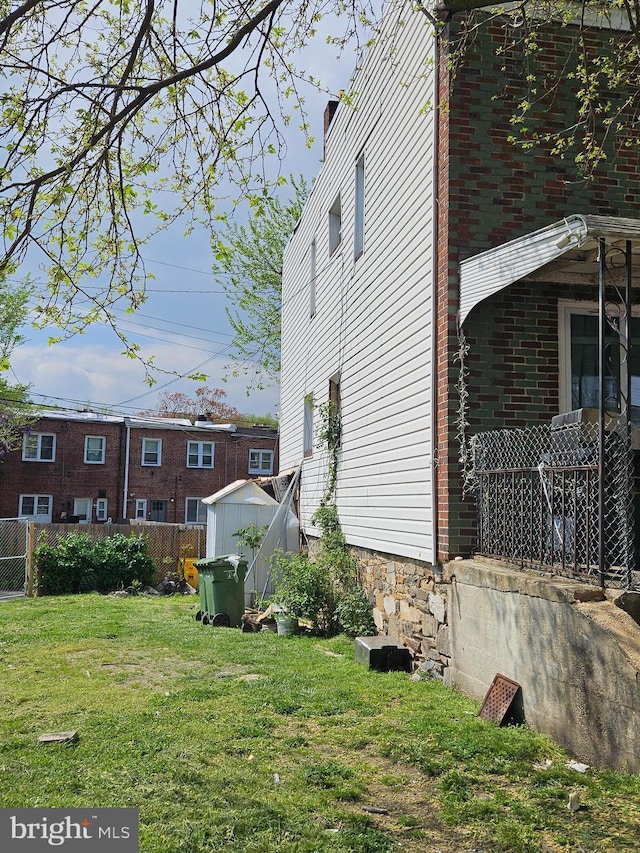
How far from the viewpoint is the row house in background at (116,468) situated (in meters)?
30.8

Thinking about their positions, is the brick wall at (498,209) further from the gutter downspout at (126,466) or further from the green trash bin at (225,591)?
the gutter downspout at (126,466)

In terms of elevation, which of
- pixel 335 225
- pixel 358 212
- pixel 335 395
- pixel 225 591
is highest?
pixel 335 225

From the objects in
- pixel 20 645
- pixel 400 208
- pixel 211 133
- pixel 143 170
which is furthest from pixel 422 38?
pixel 20 645

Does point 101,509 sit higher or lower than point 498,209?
lower

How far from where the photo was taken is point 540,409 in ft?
23.8

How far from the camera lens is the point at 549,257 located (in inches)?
234

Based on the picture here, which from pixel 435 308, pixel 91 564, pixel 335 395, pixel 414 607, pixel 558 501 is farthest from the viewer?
pixel 91 564

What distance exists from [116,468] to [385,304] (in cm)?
2462

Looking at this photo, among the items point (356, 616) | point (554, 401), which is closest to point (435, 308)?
point (554, 401)

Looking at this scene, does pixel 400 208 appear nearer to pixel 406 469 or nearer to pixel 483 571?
pixel 406 469

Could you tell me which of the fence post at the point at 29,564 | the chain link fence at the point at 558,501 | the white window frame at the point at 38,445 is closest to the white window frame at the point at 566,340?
the chain link fence at the point at 558,501

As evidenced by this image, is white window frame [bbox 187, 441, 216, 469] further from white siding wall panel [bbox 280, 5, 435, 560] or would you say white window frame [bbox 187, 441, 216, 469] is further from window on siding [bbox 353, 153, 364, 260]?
window on siding [bbox 353, 153, 364, 260]

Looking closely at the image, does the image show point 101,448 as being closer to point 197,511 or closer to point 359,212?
point 197,511

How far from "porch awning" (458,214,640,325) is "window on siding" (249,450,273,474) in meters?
27.9
